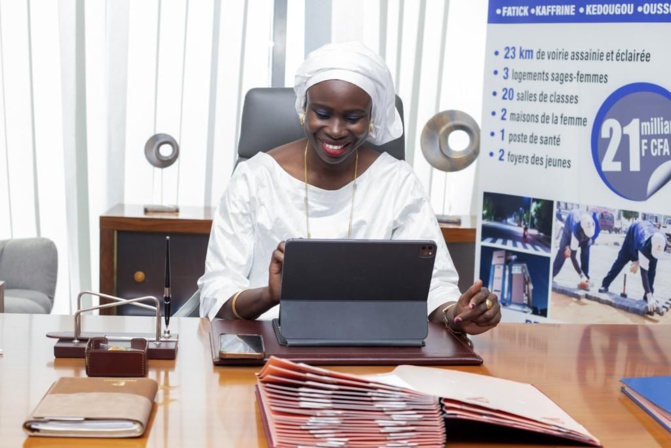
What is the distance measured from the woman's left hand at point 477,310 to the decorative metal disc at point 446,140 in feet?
6.13

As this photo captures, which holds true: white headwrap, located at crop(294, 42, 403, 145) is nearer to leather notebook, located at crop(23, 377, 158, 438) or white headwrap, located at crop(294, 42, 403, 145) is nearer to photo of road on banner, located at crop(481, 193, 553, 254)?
photo of road on banner, located at crop(481, 193, 553, 254)

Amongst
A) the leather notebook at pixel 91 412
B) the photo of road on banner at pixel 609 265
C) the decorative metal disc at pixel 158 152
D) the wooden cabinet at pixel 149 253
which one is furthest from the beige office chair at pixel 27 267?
the leather notebook at pixel 91 412

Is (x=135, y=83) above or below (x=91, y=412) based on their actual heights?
above

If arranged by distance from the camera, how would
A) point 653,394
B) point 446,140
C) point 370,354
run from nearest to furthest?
point 653,394
point 370,354
point 446,140

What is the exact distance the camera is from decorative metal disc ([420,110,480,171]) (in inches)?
150

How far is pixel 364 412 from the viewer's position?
135 cm

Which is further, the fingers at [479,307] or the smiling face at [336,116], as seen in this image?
the smiling face at [336,116]

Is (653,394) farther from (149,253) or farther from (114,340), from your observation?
(149,253)

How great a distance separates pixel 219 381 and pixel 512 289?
1.73m

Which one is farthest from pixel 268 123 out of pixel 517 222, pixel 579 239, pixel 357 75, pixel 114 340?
pixel 114 340

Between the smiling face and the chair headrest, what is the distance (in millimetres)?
317

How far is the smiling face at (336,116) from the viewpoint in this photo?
8.05 feet

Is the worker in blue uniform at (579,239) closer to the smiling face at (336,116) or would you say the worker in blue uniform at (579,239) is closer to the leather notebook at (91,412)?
the smiling face at (336,116)

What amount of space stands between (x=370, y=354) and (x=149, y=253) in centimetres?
209
